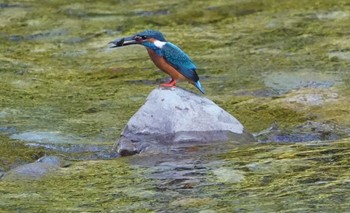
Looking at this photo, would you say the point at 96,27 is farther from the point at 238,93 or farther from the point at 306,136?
the point at 306,136

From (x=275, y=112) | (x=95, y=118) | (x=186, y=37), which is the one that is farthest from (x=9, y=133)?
(x=186, y=37)

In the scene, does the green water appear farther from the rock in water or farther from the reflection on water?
the rock in water

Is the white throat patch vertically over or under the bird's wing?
over

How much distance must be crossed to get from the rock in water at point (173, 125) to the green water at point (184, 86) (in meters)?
0.22

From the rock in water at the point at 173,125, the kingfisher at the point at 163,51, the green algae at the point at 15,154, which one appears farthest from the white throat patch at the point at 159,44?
the green algae at the point at 15,154

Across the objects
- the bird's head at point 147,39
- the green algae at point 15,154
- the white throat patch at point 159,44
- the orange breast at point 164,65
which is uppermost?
the bird's head at point 147,39

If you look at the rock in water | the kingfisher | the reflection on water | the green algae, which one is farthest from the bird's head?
the green algae

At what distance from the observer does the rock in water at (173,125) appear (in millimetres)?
8156

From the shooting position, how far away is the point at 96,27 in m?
13.8

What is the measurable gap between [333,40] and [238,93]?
7.72 ft

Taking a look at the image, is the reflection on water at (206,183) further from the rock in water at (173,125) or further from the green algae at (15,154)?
the green algae at (15,154)

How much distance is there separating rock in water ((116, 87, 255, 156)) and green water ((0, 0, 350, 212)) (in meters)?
0.22

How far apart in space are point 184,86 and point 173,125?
274 cm

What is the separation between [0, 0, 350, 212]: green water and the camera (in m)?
6.89
